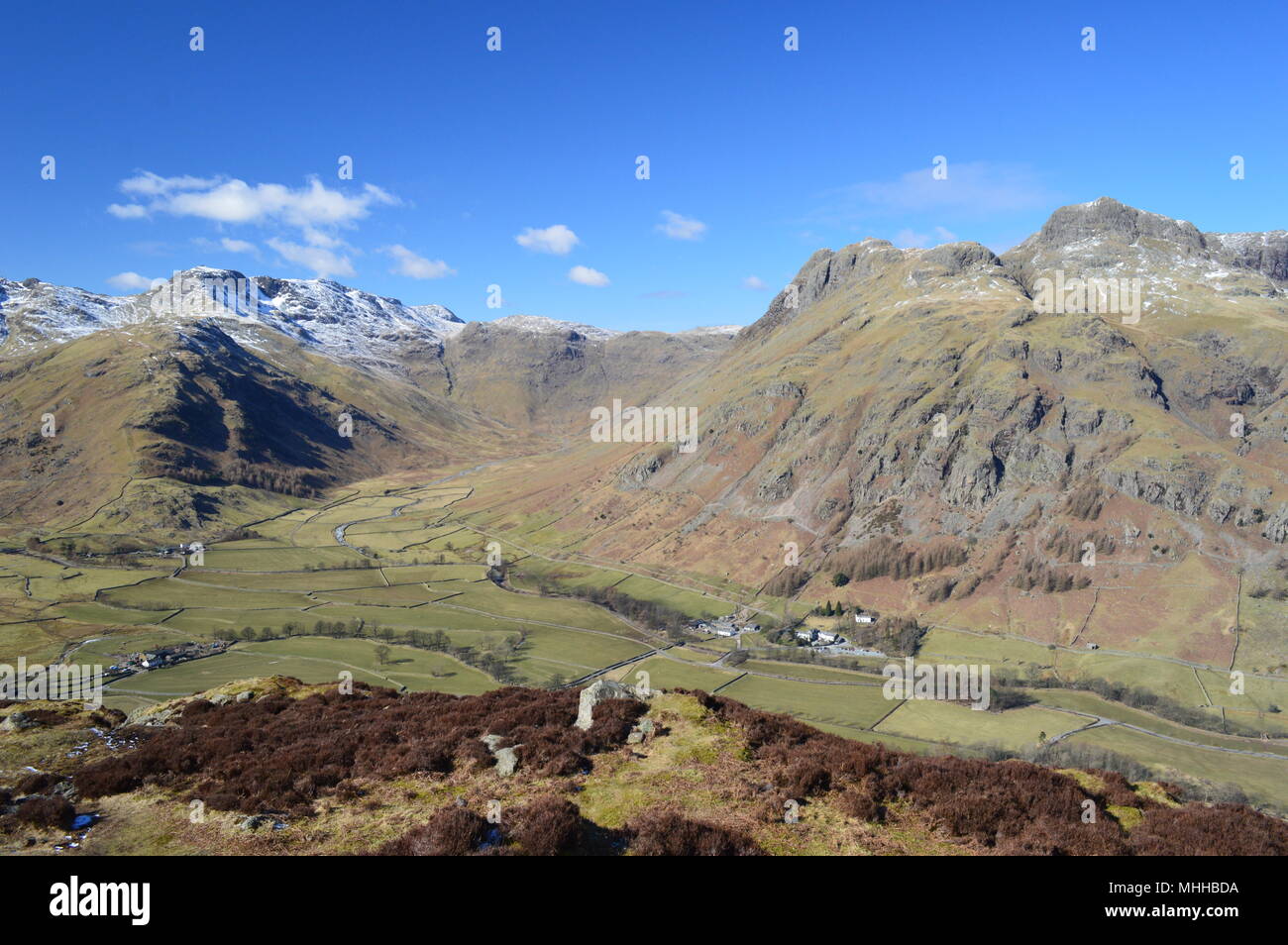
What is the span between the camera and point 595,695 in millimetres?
27422

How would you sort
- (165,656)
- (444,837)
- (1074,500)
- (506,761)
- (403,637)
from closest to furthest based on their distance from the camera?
(444,837) → (506,761) → (165,656) → (403,637) → (1074,500)

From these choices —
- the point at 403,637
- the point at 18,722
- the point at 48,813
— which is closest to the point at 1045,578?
the point at 403,637

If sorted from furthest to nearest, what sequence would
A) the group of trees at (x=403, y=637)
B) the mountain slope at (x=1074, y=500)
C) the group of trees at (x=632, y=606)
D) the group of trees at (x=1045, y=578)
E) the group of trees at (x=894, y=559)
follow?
the group of trees at (x=894, y=559), the group of trees at (x=632, y=606), the group of trees at (x=1045, y=578), the mountain slope at (x=1074, y=500), the group of trees at (x=403, y=637)

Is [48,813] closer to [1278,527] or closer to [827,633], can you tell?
[827,633]

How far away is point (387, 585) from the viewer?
595 feet

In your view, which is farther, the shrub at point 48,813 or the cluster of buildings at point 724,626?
the cluster of buildings at point 724,626

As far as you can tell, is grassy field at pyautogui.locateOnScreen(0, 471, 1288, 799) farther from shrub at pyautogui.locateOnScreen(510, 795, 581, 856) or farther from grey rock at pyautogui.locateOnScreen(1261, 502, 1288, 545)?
shrub at pyautogui.locateOnScreen(510, 795, 581, 856)

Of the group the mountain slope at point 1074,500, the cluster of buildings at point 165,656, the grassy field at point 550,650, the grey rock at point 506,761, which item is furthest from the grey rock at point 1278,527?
the cluster of buildings at point 165,656

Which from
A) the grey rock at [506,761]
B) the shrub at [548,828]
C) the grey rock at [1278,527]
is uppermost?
the shrub at [548,828]

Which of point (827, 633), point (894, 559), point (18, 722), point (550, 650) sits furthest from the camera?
point (894, 559)

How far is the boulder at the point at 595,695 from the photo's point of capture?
25545 millimetres

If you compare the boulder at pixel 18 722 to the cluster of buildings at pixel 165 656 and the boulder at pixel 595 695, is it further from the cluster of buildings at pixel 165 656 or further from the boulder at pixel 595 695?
the cluster of buildings at pixel 165 656
